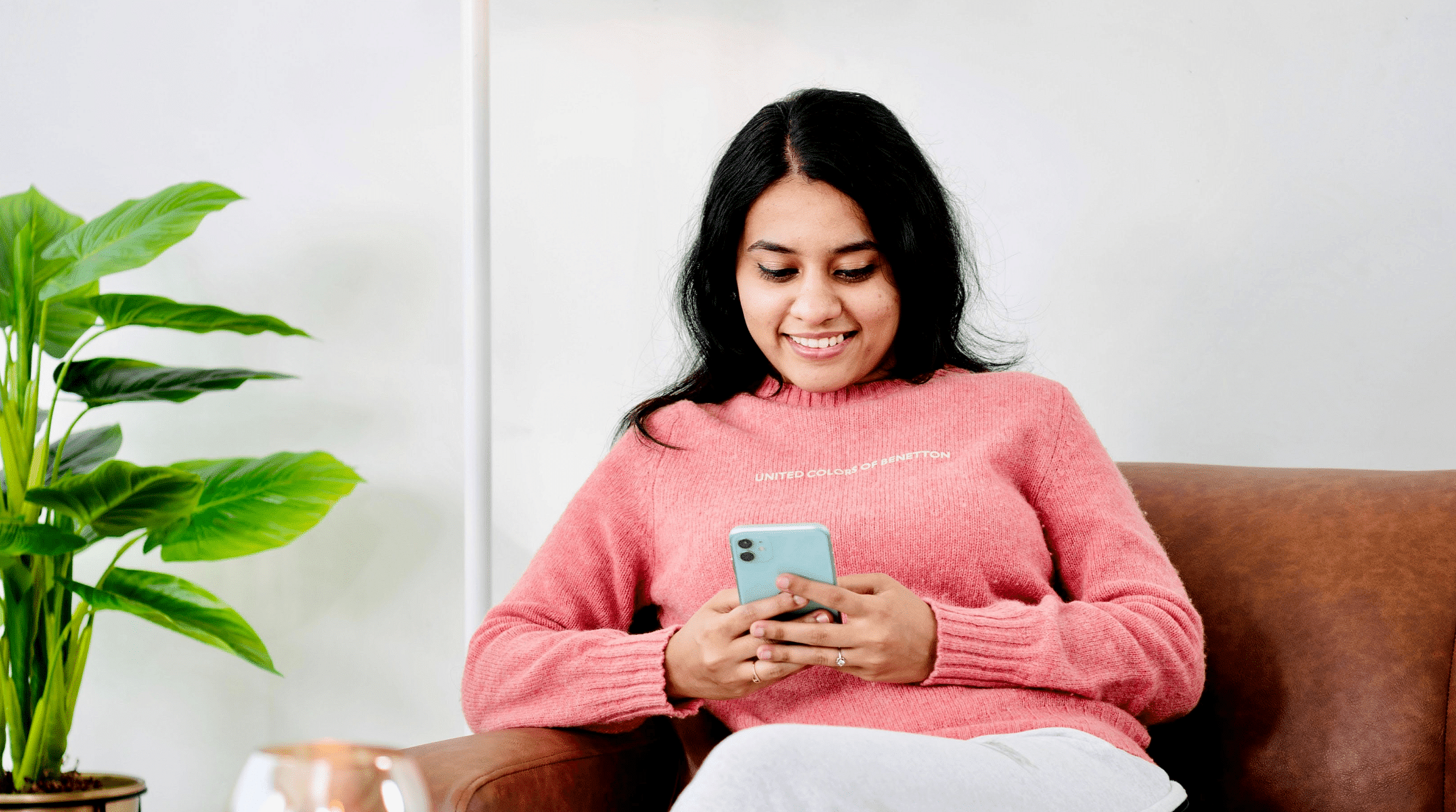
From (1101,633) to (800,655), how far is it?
28 cm

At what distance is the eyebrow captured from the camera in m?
1.27

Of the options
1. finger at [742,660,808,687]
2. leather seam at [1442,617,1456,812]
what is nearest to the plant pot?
finger at [742,660,808,687]

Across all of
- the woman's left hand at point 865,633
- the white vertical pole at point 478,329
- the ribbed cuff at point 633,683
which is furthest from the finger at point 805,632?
the white vertical pole at point 478,329

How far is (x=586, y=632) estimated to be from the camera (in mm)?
1179

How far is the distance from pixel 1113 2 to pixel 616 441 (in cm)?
101

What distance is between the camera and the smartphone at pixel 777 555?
3.28ft

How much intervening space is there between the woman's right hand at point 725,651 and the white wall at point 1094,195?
0.89 m

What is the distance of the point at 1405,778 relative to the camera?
1.09 m

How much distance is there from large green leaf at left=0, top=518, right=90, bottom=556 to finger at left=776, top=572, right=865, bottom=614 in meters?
1.04

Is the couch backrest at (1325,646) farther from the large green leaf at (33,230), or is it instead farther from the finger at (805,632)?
the large green leaf at (33,230)

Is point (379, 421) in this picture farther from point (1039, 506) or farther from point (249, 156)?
point (1039, 506)

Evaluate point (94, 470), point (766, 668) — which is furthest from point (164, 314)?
point (766, 668)

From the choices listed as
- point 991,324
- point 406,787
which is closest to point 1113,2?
point 991,324

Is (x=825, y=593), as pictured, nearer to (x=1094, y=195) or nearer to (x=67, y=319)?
(x=1094, y=195)
